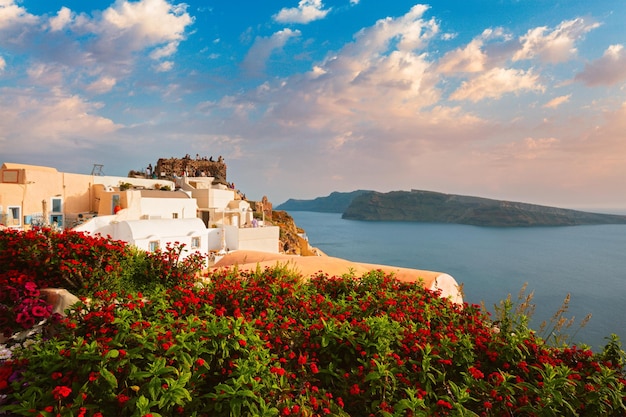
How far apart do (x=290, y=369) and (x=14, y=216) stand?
23.8m

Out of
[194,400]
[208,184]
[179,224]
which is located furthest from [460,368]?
[208,184]

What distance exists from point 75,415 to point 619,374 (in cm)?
577

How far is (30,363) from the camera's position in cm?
343

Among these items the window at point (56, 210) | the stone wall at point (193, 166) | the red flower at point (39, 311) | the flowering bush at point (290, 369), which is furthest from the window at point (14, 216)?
the stone wall at point (193, 166)

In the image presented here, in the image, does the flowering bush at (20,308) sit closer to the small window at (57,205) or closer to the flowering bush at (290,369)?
the flowering bush at (290,369)

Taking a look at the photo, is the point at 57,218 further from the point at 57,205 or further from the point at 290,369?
the point at 290,369

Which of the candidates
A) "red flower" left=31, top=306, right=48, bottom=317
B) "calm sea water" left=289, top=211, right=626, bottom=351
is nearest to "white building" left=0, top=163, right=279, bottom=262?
"red flower" left=31, top=306, right=48, bottom=317

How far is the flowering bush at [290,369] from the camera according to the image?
9.87ft

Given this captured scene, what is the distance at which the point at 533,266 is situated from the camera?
7512 cm

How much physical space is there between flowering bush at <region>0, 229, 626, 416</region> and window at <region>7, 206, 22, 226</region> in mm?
20384

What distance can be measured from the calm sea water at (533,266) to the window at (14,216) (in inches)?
1294

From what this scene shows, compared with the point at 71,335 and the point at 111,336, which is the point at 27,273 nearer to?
the point at 71,335

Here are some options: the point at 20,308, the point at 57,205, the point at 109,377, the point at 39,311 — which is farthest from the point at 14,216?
the point at 109,377

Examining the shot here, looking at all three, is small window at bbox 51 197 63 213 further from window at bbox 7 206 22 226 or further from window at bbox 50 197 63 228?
window at bbox 7 206 22 226
